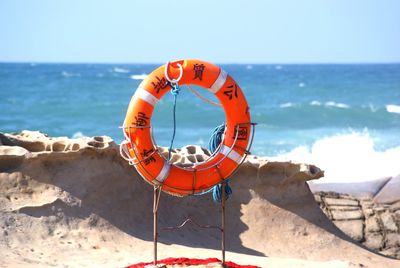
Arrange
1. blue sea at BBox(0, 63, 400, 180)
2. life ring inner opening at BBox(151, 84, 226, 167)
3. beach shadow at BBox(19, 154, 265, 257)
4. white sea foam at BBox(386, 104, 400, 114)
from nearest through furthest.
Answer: beach shadow at BBox(19, 154, 265, 257), blue sea at BBox(0, 63, 400, 180), life ring inner opening at BBox(151, 84, 226, 167), white sea foam at BBox(386, 104, 400, 114)

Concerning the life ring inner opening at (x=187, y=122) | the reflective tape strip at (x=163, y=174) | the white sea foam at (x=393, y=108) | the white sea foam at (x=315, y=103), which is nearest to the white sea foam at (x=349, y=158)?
the life ring inner opening at (x=187, y=122)

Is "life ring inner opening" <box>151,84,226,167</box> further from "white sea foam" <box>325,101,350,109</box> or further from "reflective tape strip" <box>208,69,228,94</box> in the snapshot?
"reflective tape strip" <box>208,69,228,94</box>

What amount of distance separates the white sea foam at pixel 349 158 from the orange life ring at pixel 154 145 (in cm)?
582

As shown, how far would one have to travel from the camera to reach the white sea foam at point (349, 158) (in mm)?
13336

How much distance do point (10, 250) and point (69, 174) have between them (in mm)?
1193

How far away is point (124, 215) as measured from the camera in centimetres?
757

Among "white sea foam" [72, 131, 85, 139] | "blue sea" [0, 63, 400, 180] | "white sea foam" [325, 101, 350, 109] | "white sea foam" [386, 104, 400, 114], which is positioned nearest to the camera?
"blue sea" [0, 63, 400, 180]

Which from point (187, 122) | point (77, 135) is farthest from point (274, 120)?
point (77, 135)

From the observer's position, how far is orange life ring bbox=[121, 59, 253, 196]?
5973 mm

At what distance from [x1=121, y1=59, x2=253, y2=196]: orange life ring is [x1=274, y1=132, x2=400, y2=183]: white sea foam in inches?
229

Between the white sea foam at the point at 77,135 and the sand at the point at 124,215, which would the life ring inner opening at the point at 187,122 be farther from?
the sand at the point at 124,215

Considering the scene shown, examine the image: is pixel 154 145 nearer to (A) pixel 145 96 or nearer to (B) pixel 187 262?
(A) pixel 145 96

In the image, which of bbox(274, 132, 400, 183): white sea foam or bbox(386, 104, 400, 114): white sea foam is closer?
bbox(274, 132, 400, 183): white sea foam

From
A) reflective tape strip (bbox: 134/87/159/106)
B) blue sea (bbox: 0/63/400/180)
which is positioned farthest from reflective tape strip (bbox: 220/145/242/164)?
blue sea (bbox: 0/63/400/180)
